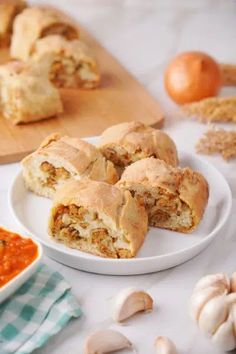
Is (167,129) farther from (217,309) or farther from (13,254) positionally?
(217,309)

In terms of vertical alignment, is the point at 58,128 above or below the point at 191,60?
below

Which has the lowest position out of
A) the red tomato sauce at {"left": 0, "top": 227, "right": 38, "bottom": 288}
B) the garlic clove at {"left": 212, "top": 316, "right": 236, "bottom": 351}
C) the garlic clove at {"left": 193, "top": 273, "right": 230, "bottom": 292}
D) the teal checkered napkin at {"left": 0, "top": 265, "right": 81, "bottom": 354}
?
the teal checkered napkin at {"left": 0, "top": 265, "right": 81, "bottom": 354}

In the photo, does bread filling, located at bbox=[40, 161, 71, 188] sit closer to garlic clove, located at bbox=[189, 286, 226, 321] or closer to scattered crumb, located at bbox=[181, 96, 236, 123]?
garlic clove, located at bbox=[189, 286, 226, 321]

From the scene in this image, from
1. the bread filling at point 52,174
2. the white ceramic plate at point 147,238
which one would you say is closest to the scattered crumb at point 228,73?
the white ceramic plate at point 147,238

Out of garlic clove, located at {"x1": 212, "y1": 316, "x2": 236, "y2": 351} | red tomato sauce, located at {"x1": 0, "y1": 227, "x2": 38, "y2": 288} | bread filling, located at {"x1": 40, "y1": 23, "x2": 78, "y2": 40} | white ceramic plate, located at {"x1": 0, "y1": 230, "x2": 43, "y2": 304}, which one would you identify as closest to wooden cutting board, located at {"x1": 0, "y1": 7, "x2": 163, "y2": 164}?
bread filling, located at {"x1": 40, "y1": 23, "x2": 78, "y2": 40}

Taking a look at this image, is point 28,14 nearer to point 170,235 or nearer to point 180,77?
point 180,77

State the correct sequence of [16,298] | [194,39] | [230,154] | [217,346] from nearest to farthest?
[217,346]
[16,298]
[230,154]
[194,39]

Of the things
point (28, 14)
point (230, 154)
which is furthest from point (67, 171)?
point (28, 14)
